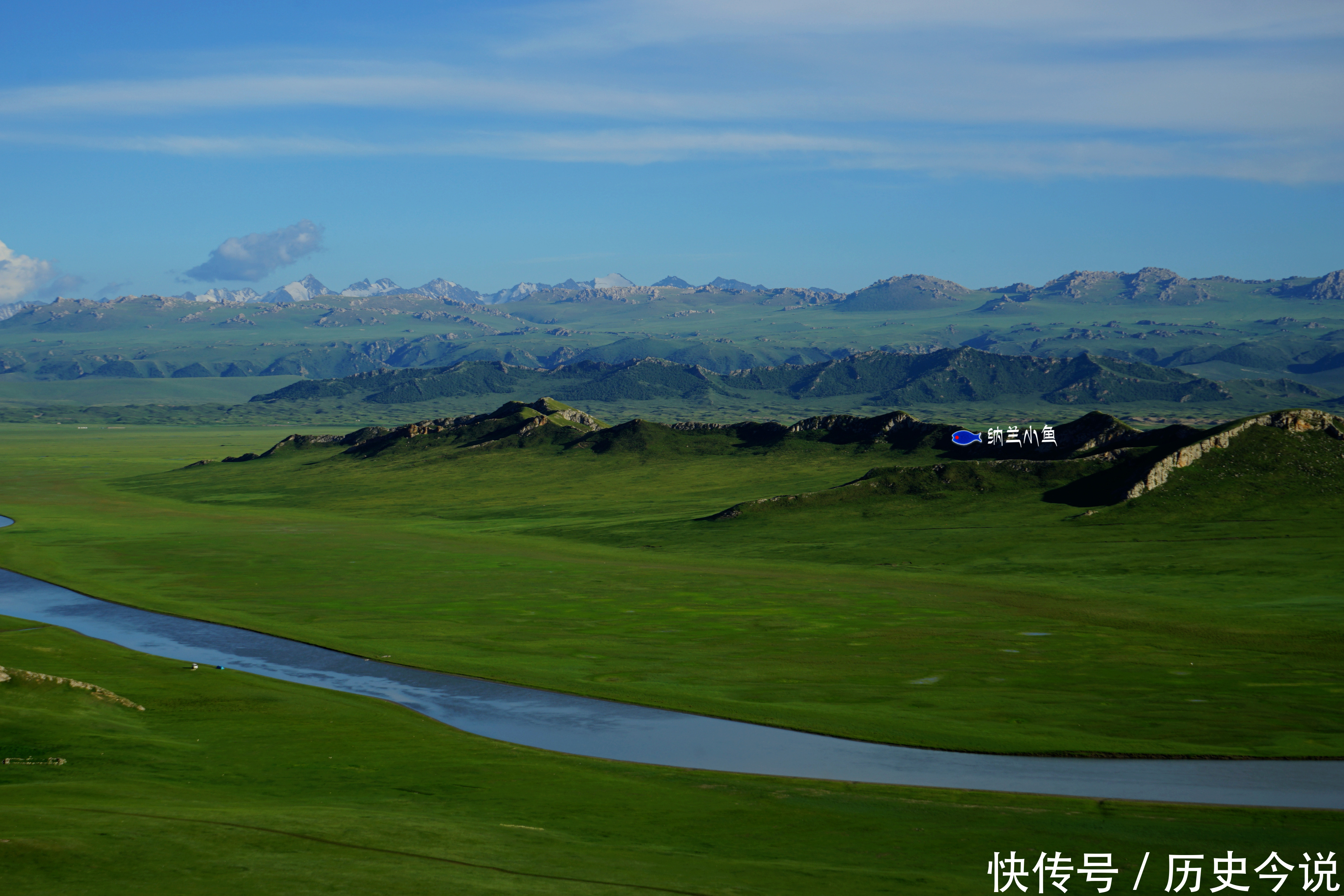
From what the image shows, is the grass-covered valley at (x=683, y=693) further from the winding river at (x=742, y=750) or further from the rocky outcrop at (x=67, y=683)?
the winding river at (x=742, y=750)

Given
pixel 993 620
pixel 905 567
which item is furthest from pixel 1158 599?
pixel 905 567

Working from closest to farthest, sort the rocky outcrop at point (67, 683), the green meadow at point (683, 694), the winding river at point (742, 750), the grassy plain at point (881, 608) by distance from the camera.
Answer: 1. the green meadow at point (683, 694)
2. the winding river at point (742, 750)
3. the rocky outcrop at point (67, 683)
4. the grassy plain at point (881, 608)

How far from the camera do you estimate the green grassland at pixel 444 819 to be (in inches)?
1670

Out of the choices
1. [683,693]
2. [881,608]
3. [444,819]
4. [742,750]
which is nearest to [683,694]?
[683,693]

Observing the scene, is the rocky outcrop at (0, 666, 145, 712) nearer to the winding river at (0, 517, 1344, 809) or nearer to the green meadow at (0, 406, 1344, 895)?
the green meadow at (0, 406, 1344, 895)

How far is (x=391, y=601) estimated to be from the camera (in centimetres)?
13525

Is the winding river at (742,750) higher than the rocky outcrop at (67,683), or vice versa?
the rocky outcrop at (67,683)

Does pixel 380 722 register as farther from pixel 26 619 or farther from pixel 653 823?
pixel 26 619

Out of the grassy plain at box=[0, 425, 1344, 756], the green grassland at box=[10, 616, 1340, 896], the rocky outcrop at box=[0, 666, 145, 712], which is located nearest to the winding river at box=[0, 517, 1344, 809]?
the grassy plain at box=[0, 425, 1344, 756]

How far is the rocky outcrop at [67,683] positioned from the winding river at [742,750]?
14.7 meters

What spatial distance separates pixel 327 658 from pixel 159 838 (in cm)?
6263

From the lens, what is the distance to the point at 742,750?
2968 inches

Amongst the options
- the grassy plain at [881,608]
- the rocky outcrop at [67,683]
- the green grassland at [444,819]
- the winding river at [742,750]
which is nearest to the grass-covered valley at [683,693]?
the green grassland at [444,819]

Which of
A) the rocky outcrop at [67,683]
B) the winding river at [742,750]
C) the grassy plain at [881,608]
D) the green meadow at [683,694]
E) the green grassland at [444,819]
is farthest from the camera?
the grassy plain at [881,608]
